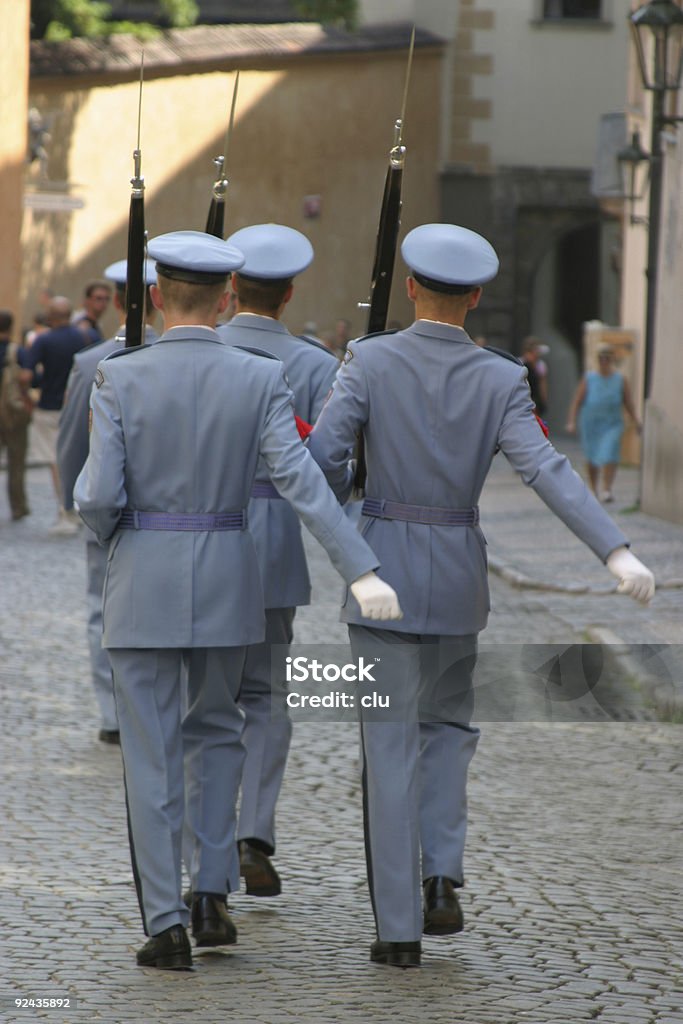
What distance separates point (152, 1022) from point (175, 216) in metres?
24.2

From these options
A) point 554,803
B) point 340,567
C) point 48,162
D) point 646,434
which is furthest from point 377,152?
point 340,567

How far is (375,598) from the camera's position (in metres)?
4.52

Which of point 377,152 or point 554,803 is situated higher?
point 377,152

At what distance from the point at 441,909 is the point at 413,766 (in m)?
0.37

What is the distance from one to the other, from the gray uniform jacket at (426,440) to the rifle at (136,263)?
725 mm

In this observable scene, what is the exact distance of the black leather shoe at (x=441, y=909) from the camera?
16.2 feet

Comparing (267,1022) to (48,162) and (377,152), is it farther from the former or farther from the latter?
(377,152)

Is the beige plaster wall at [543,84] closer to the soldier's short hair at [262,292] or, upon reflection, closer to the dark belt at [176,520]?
the soldier's short hair at [262,292]

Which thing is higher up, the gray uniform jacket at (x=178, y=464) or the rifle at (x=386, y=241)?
the rifle at (x=386, y=241)

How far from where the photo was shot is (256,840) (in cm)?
557

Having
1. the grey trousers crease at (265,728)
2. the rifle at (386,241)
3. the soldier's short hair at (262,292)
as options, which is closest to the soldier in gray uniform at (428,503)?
the rifle at (386,241)

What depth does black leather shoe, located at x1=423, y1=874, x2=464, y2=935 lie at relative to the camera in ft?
16.2

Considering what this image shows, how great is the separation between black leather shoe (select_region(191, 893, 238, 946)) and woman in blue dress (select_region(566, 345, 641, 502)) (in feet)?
47.0

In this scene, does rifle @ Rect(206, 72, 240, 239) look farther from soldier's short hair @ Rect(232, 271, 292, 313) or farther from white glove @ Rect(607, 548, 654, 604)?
white glove @ Rect(607, 548, 654, 604)
